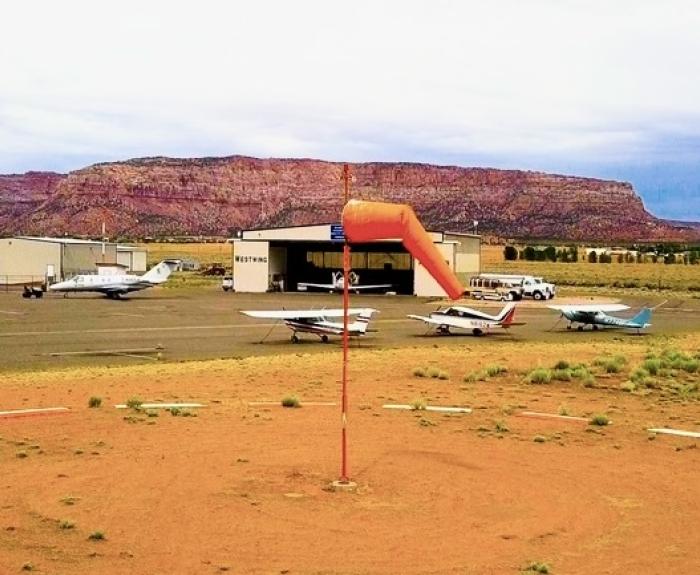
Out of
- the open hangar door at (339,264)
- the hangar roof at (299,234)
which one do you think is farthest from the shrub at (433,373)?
the open hangar door at (339,264)

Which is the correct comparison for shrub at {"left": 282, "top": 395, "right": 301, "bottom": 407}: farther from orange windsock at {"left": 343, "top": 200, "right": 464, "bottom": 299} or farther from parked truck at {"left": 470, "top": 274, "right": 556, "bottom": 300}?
parked truck at {"left": 470, "top": 274, "right": 556, "bottom": 300}

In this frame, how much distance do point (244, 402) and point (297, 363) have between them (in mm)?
8330

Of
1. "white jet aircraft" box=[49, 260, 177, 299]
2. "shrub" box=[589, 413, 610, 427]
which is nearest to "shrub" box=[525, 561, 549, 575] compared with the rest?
"shrub" box=[589, 413, 610, 427]

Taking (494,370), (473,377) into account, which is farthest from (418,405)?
(494,370)

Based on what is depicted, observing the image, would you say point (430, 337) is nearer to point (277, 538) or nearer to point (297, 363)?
point (297, 363)

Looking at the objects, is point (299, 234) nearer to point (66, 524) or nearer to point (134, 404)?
point (134, 404)

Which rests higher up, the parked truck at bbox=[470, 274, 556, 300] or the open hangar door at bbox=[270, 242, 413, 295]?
the open hangar door at bbox=[270, 242, 413, 295]

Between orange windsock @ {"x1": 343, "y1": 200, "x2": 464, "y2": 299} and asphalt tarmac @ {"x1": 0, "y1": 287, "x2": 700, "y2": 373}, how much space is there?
16.9 m

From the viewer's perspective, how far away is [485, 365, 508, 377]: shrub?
27.3m

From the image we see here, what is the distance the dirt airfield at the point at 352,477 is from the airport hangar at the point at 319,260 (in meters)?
47.1

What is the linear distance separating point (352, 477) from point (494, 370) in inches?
535

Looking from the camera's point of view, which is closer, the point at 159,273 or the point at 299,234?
the point at 159,273

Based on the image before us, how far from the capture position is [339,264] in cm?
8612

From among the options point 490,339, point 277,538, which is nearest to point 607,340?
point 490,339
